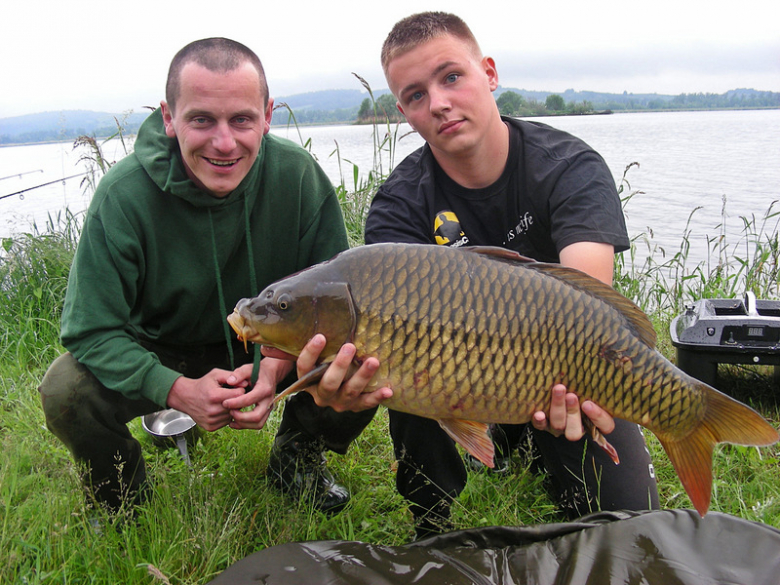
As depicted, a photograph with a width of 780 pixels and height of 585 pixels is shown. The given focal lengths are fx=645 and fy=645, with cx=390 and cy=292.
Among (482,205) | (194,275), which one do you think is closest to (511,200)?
(482,205)

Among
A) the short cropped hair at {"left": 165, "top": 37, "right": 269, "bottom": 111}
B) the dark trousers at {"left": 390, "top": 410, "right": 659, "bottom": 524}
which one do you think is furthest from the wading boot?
the short cropped hair at {"left": 165, "top": 37, "right": 269, "bottom": 111}

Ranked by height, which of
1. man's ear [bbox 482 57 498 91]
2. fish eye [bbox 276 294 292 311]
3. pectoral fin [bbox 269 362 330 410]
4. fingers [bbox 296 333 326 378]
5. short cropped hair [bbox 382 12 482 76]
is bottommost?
pectoral fin [bbox 269 362 330 410]

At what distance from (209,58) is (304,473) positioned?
3.70ft

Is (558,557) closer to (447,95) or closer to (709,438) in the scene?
(709,438)

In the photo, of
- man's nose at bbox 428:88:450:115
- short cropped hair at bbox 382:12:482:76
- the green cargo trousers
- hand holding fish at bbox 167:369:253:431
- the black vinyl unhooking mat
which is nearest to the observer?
the black vinyl unhooking mat

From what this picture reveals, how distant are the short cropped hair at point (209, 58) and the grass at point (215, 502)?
1.02 meters

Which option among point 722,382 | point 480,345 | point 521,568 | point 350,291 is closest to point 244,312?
point 350,291

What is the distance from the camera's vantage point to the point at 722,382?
234 centimetres

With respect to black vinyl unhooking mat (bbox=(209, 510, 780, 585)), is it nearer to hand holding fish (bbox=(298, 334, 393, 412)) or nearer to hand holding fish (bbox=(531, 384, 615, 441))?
hand holding fish (bbox=(531, 384, 615, 441))

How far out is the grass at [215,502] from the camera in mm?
1392

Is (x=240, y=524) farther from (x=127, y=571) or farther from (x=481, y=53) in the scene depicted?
(x=481, y=53)

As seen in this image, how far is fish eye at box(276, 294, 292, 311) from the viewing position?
1.35m

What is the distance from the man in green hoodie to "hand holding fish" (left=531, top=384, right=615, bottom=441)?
0.42 metres

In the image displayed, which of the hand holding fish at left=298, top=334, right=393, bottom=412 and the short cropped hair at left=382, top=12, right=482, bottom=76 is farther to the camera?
the short cropped hair at left=382, top=12, right=482, bottom=76
